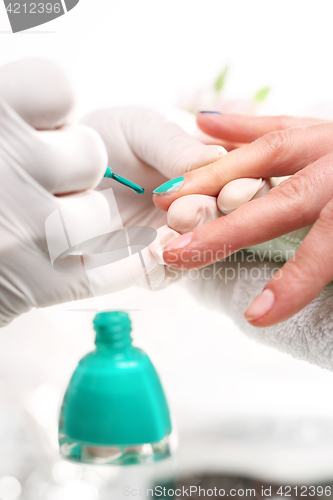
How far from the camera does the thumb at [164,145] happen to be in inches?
14.7

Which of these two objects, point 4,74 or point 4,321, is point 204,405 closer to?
point 4,321

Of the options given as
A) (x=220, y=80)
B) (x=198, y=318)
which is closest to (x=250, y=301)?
(x=198, y=318)

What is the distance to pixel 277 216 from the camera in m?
0.32

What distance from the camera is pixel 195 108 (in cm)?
58

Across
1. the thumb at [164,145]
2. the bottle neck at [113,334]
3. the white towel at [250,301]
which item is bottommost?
the white towel at [250,301]

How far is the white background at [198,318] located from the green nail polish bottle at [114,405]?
69mm

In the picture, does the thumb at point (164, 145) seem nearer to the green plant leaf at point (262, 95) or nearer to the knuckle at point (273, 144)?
the knuckle at point (273, 144)

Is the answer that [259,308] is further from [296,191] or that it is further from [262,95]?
[262,95]

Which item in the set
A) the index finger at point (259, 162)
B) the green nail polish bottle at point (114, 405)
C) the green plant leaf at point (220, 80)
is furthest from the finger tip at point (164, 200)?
the green plant leaf at point (220, 80)

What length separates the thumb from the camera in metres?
0.37

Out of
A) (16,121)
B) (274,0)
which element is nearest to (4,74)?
(16,121)

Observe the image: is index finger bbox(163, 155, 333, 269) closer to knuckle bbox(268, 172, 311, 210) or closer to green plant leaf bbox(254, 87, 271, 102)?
knuckle bbox(268, 172, 311, 210)

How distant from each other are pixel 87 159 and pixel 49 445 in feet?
1.14

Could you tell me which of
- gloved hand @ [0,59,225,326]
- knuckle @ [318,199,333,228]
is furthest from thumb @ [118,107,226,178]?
knuckle @ [318,199,333,228]
